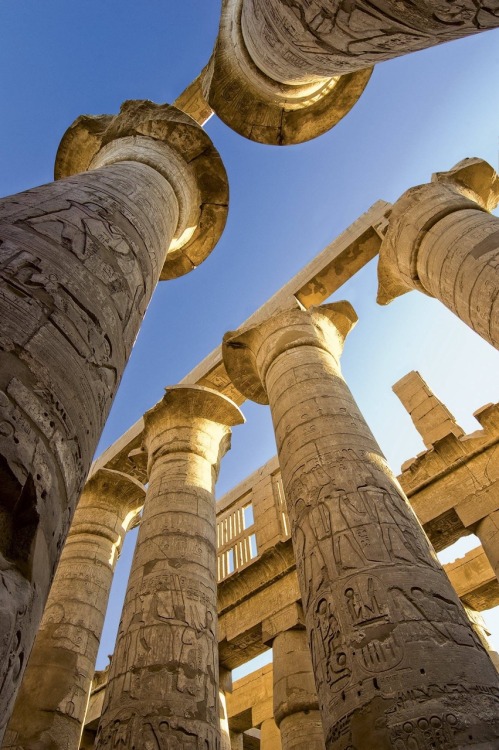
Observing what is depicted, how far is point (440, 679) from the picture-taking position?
271 cm

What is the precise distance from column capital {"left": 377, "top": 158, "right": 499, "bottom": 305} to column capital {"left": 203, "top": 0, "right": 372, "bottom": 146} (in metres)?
1.73

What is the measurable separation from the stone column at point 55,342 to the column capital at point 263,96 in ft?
10.1

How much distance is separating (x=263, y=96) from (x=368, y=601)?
5.92 m

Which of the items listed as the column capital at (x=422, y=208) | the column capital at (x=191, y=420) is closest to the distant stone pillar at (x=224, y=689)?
the column capital at (x=191, y=420)

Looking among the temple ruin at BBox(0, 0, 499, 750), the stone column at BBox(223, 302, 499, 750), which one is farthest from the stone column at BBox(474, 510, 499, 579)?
the stone column at BBox(223, 302, 499, 750)

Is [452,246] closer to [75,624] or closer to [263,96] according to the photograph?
[263,96]

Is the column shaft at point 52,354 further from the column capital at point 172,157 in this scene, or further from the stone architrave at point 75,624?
the stone architrave at point 75,624

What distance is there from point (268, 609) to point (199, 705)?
13.8 ft

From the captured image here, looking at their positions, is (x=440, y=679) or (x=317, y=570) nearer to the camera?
(x=440, y=679)

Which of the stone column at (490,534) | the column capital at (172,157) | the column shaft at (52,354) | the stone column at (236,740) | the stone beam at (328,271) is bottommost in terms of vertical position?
the column shaft at (52,354)

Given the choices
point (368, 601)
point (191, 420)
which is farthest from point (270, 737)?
point (368, 601)

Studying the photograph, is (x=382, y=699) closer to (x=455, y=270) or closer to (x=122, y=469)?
(x=455, y=270)

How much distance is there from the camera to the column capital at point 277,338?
6.61m

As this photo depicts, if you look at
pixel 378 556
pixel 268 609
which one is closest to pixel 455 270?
pixel 378 556
